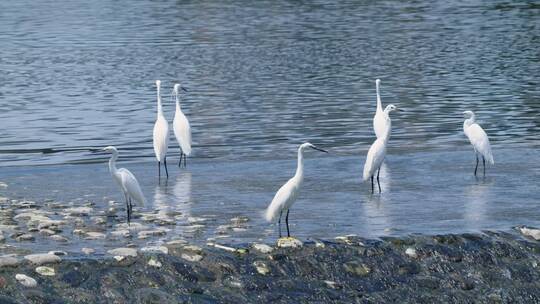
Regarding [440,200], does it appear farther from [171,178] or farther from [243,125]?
[243,125]

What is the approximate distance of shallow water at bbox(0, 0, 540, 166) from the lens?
3020 cm

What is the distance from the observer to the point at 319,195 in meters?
21.0

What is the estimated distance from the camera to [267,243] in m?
17.0

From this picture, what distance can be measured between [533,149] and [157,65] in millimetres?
26412

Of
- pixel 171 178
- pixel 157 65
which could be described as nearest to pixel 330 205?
pixel 171 178

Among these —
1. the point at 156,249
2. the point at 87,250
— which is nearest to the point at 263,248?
the point at 156,249

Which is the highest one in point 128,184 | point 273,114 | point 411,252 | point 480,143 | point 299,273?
point 128,184

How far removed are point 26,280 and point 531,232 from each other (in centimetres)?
753

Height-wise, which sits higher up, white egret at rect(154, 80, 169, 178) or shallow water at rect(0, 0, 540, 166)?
white egret at rect(154, 80, 169, 178)

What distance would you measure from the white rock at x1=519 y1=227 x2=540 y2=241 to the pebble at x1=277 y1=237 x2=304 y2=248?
11.5ft

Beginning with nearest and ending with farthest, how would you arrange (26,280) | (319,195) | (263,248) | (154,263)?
(26,280) < (154,263) < (263,248) < (319,195)

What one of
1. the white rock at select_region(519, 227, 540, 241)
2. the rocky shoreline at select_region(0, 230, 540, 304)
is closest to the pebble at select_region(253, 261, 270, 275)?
the rocky shoreline at select_region(0, 230, 540, 304)

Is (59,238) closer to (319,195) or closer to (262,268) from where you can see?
(262,268)

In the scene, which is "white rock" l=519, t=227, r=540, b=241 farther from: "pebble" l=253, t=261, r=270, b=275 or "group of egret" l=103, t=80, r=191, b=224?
"group of egret" l=103, t=80, r=191, b=224
